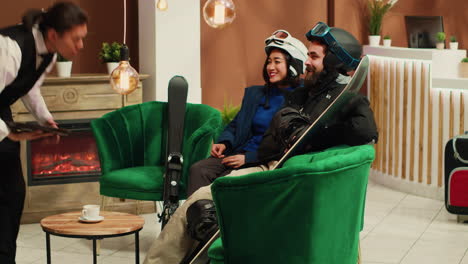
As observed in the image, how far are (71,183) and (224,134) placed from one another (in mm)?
1659

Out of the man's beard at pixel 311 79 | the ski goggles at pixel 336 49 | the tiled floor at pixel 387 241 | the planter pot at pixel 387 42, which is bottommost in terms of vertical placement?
the tiled floor at pixel 387 241

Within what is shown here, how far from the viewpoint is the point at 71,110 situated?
6.07 meters

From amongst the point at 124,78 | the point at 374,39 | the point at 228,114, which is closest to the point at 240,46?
the point at 228,114

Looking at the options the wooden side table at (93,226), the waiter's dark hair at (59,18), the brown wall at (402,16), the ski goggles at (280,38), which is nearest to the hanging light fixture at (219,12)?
the ski goggles at (280,38)

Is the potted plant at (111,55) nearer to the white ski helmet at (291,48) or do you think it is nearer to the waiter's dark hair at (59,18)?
the white ski helmet at (291,48)

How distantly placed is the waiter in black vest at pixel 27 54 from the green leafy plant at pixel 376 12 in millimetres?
4986

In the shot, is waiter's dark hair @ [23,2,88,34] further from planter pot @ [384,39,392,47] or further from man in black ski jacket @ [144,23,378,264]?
planter pot @ [384,39,392,47]

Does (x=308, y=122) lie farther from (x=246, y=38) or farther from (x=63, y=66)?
(x=246, y=38)

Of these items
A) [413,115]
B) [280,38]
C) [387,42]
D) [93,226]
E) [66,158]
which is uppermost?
[387,42]

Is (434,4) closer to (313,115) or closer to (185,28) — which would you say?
(185,28)

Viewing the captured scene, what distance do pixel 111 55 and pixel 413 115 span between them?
281 cm

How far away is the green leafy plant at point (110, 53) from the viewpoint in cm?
626

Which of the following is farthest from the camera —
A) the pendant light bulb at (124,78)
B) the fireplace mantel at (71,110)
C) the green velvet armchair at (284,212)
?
the fireplace mantel at (71,110)

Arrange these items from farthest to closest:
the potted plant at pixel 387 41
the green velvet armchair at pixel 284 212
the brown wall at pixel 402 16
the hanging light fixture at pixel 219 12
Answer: the potted plant at pixel 387 41 → the brown wall at pixel 402 16 → the hanging light fixture at pixel 219 12 → the green velvet armchair at pixel 284 212
